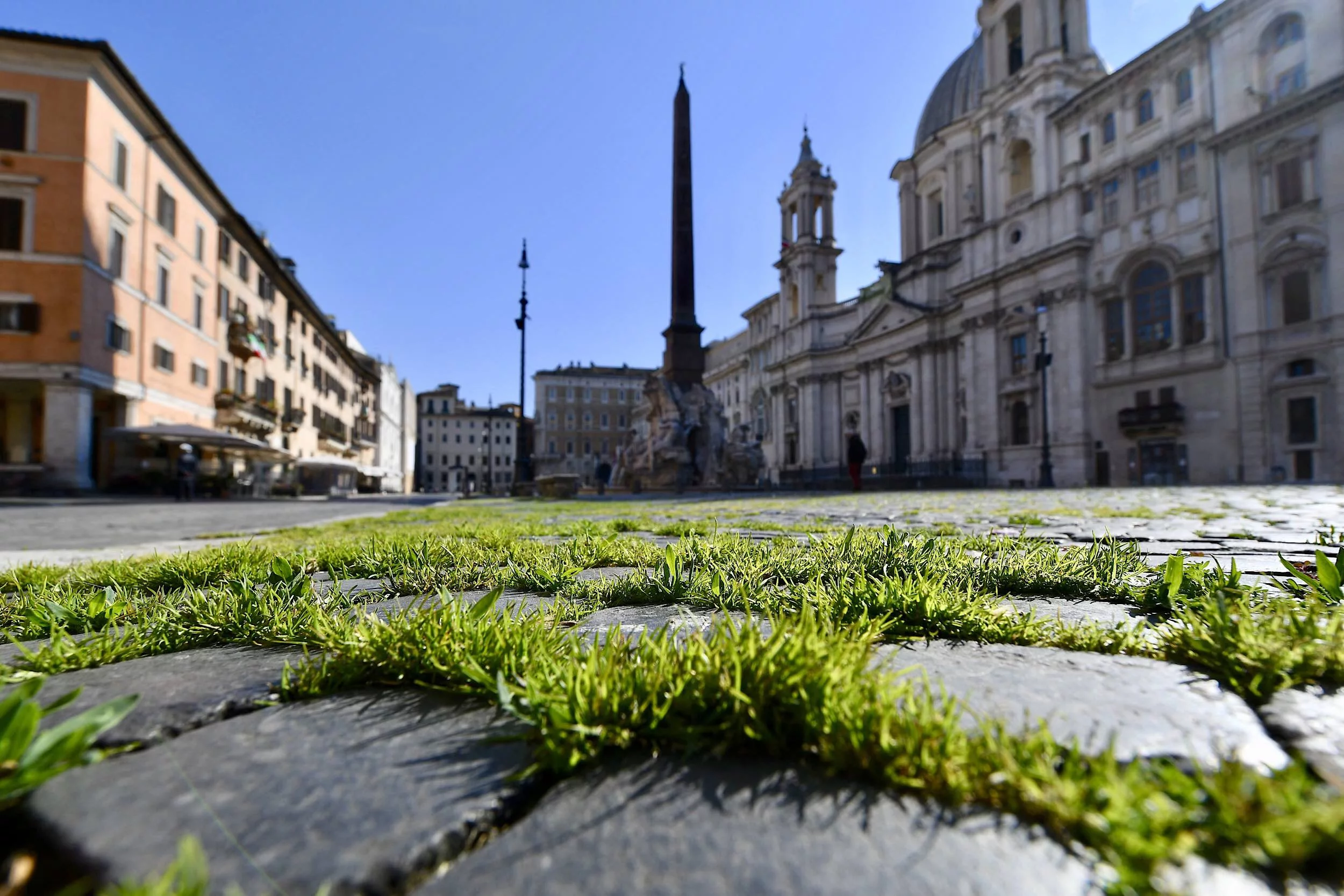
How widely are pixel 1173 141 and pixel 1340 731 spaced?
119 ft

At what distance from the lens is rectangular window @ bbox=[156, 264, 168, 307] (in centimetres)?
2347

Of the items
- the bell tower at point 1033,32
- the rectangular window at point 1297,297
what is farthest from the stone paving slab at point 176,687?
the bell tower at point 1033,32

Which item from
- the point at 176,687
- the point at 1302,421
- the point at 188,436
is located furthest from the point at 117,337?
the point at 1302,421

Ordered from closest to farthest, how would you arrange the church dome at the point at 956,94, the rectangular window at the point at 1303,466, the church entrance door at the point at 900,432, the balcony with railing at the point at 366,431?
the rectangular window at the point at 1303,466, the church dome at the point at 956,94, the church entrance door at the point at 900,432, the balcony with railing at the point at 366,431

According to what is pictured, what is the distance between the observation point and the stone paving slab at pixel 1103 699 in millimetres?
964

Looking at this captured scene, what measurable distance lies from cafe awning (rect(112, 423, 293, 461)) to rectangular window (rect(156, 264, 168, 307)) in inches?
178

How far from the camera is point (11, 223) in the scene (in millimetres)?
18984

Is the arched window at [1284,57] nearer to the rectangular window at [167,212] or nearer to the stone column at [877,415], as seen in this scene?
the stone column at [877,415]

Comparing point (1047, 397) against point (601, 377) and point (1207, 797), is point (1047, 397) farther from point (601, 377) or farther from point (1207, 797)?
point (601, 377)

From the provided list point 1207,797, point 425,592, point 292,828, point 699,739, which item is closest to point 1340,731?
point 1207,797

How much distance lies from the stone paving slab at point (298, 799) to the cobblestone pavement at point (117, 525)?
3.86 meters

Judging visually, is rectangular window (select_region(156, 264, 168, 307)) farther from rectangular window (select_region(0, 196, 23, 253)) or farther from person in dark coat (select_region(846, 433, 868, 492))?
person in dark coat (select_region(846, 433, 868, 492))

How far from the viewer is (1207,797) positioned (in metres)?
0.77

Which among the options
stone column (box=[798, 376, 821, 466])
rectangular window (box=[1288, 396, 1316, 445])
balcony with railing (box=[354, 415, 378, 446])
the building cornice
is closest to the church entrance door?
stone column (box=[798, 376, 821, 466])
